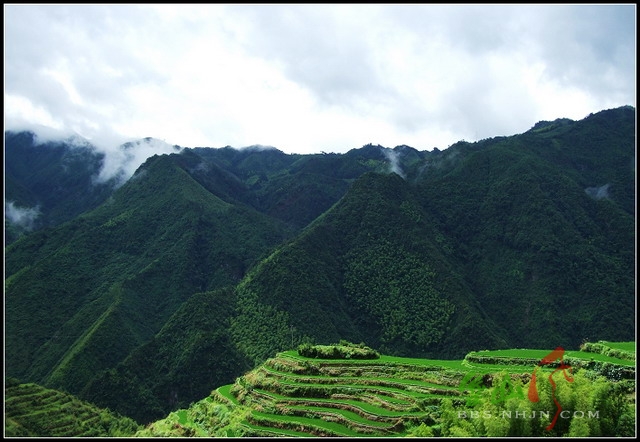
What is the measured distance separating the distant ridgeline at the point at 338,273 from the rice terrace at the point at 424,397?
4.85 metres

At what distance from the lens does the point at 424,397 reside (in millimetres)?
34844

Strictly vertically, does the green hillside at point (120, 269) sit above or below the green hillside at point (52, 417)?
above

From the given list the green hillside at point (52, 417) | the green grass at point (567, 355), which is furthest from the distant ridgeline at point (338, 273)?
the green hillside at point (52, 417)

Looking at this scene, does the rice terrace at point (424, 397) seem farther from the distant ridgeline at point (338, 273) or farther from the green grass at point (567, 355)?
the distant ridgeline at point (338, 273)

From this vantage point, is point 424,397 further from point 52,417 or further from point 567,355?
point 52,417

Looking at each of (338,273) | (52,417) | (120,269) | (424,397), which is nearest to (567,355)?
(424,397)

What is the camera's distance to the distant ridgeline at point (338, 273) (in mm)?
81006

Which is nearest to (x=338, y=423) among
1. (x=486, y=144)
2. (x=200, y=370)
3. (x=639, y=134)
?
(x=639, y=134)

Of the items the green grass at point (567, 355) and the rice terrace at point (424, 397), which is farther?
the green grass at point (567, 355)

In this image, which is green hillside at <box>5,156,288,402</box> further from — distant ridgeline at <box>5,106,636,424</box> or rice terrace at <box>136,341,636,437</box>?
rice terrace at <box>136,341,636,437</box>

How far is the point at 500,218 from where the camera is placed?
11438cm

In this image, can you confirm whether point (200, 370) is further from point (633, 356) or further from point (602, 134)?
point (602, 134)

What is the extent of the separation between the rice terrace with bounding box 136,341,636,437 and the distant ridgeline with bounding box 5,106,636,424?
15.9 feet

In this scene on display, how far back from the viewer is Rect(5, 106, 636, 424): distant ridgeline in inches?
3189
